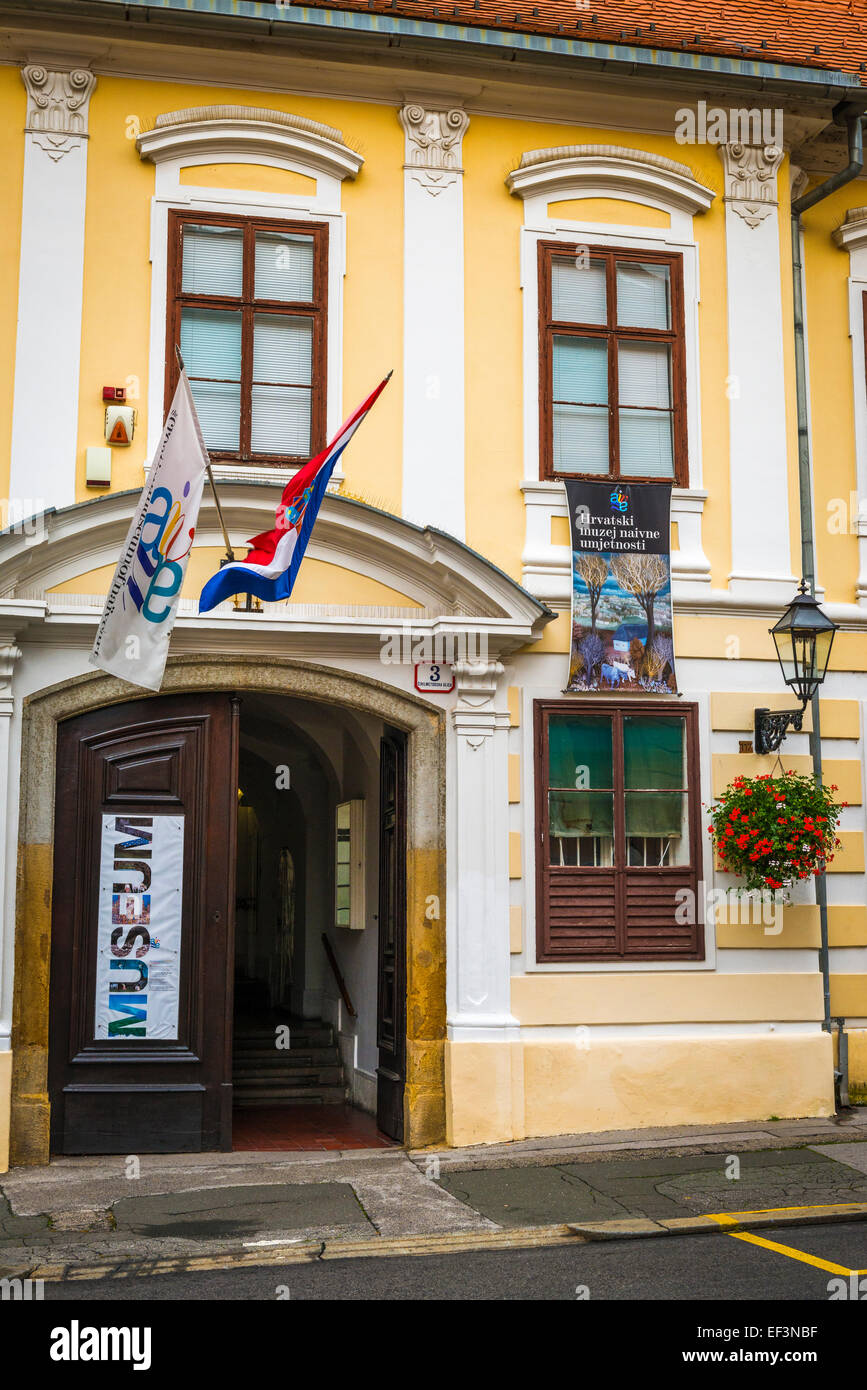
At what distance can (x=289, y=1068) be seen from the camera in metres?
12.7

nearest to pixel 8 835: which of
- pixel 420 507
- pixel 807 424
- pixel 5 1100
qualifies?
pixel 5 1100

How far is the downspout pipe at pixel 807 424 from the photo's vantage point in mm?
10477

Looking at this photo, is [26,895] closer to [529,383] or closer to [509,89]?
[529,383]

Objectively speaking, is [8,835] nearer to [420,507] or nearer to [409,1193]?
[409,1193]

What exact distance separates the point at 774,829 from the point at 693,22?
6.69 metres

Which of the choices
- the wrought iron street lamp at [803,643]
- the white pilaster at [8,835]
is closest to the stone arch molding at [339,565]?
the white pilaster at [8,835]

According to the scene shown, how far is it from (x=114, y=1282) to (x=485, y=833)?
166 inches

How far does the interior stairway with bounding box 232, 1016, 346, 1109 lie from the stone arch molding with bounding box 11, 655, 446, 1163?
9.12 ft

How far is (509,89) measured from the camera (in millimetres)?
10562

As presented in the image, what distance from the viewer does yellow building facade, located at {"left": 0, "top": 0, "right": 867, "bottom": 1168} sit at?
31.4 feet

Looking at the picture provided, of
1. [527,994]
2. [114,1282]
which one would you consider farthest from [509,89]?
[114,1282]

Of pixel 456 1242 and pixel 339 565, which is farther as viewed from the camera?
pixel 339 565

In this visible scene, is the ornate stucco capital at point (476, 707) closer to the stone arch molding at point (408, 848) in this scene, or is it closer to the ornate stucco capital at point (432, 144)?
the stone arch molding at point (408, 848)

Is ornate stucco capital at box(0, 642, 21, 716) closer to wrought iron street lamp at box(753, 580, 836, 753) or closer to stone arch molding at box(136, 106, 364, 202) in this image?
stone arch molding at box(136, 106, 364, 202)
